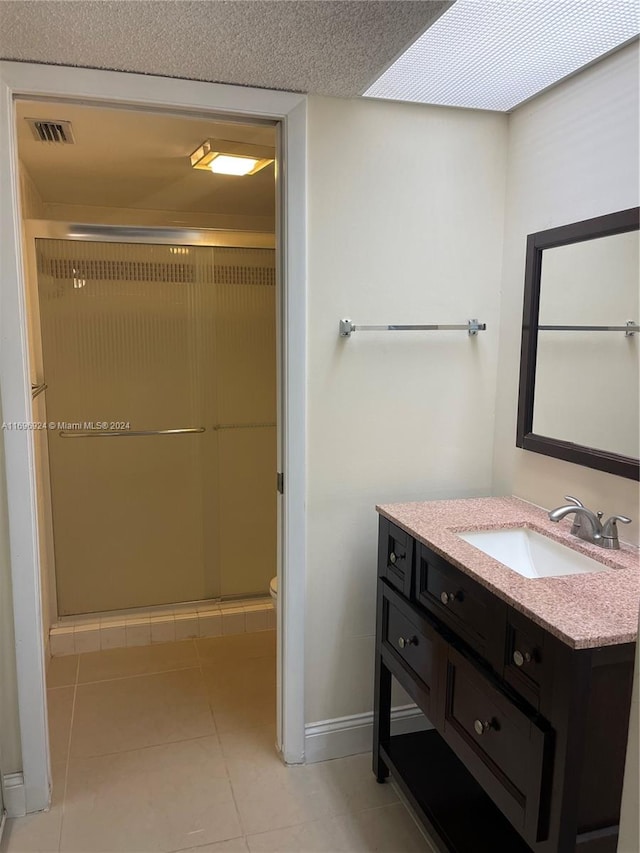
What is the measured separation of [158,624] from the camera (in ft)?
10.2

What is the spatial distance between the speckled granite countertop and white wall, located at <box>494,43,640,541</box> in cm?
13

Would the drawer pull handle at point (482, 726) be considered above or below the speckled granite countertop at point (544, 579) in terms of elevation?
below

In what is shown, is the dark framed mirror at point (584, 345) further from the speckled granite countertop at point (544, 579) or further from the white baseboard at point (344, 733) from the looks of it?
the white baseboard at point (344, 733)

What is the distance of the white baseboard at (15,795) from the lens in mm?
1945

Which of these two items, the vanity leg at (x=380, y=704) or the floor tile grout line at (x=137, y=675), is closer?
the vanity leg at (x=380, y=704)

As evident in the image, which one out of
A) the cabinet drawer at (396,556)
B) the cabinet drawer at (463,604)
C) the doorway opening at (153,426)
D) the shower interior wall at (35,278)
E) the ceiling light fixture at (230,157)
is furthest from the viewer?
the doorway opening at (153,426)

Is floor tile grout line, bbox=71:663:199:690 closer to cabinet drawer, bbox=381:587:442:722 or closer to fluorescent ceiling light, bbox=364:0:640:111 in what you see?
cabinet drawer, bbox=381:587:442:722

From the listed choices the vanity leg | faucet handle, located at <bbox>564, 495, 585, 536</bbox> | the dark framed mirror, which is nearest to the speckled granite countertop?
faucet handle, located at <bbox>564, 495, 585, 536</bbox>

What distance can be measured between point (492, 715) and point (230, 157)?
211 centimetres

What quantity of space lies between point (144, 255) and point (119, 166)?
18.9 inches

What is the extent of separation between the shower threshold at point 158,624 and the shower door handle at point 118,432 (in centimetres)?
91

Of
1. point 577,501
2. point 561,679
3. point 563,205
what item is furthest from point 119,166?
point 561,679

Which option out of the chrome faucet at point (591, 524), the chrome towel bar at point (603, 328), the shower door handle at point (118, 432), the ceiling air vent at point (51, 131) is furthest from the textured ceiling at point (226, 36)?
the shower door handle at point (118, 432)

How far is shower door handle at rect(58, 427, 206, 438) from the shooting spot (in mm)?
3060
